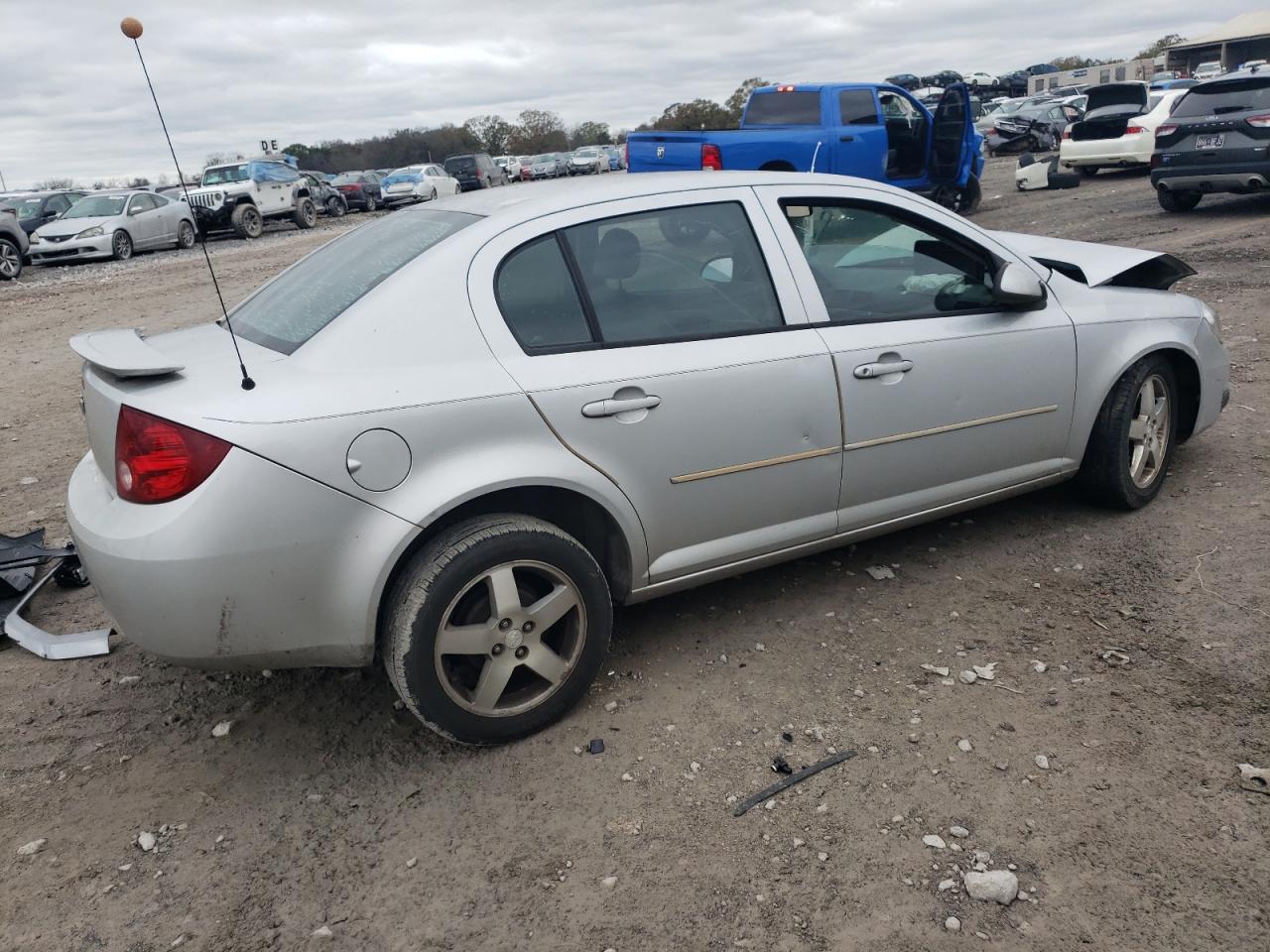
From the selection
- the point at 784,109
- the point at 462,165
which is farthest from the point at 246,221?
the point at 462,165

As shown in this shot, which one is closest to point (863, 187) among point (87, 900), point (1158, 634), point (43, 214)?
point (1158, 634)

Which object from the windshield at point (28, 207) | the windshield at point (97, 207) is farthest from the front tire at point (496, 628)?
the windshield at point (28, 207)

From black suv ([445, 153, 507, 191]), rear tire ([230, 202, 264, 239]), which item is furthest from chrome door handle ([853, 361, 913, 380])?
black suv ([445, 153, 507, 191])

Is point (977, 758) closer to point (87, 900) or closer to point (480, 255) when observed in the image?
point (480, 255)

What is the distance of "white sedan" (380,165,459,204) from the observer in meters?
33.2

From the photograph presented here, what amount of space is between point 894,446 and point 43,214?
23.8m

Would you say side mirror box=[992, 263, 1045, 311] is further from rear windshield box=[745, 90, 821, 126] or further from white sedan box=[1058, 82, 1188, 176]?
white sedan box=[1058, 82, 1188, 176]

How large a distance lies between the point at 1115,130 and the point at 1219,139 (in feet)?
20.3

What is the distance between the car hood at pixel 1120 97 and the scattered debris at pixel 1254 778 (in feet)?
57.5

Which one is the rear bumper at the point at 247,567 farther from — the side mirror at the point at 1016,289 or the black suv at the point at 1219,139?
the black suv at the point at 1219,139

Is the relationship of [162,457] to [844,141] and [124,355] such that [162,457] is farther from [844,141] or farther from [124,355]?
[844,141]

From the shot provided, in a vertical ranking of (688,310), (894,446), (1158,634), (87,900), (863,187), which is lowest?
(1158,634)

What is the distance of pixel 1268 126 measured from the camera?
1123 centimetres

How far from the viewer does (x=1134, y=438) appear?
4.37 m
